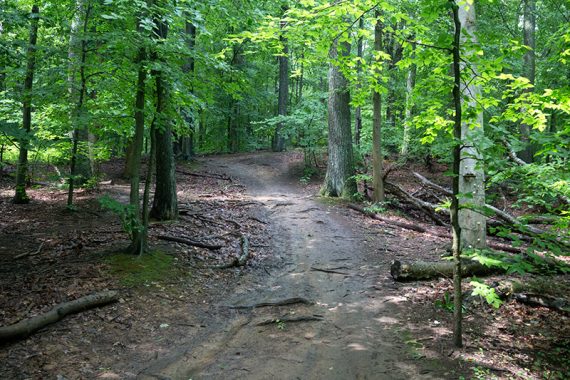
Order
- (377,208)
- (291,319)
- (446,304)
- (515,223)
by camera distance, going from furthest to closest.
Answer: (377,208) < (446,304) < (291,319) < (515,223)

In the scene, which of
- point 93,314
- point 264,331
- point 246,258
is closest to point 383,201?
point 246,258

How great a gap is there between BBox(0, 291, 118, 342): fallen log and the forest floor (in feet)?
0.33

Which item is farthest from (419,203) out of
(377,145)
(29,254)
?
(29,254)

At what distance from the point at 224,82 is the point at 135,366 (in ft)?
17.0

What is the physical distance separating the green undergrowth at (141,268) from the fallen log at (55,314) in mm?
650

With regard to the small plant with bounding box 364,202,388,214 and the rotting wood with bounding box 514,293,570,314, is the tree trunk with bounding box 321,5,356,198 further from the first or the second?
the rotting wood with bounding box 514,293,570,314

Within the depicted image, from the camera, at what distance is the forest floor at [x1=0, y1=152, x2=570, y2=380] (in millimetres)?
4363

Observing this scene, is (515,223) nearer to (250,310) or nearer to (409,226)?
(250,310)

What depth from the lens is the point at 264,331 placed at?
5.32 metres

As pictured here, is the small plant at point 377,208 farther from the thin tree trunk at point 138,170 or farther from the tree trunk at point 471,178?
the thin tree trunk at point 138,170

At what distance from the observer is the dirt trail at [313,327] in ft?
Result: 14.2

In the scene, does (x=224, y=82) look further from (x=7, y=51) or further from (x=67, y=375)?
(x=67, y=375)

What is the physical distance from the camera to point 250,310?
6023 mm

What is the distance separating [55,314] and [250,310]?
2.68 meters
